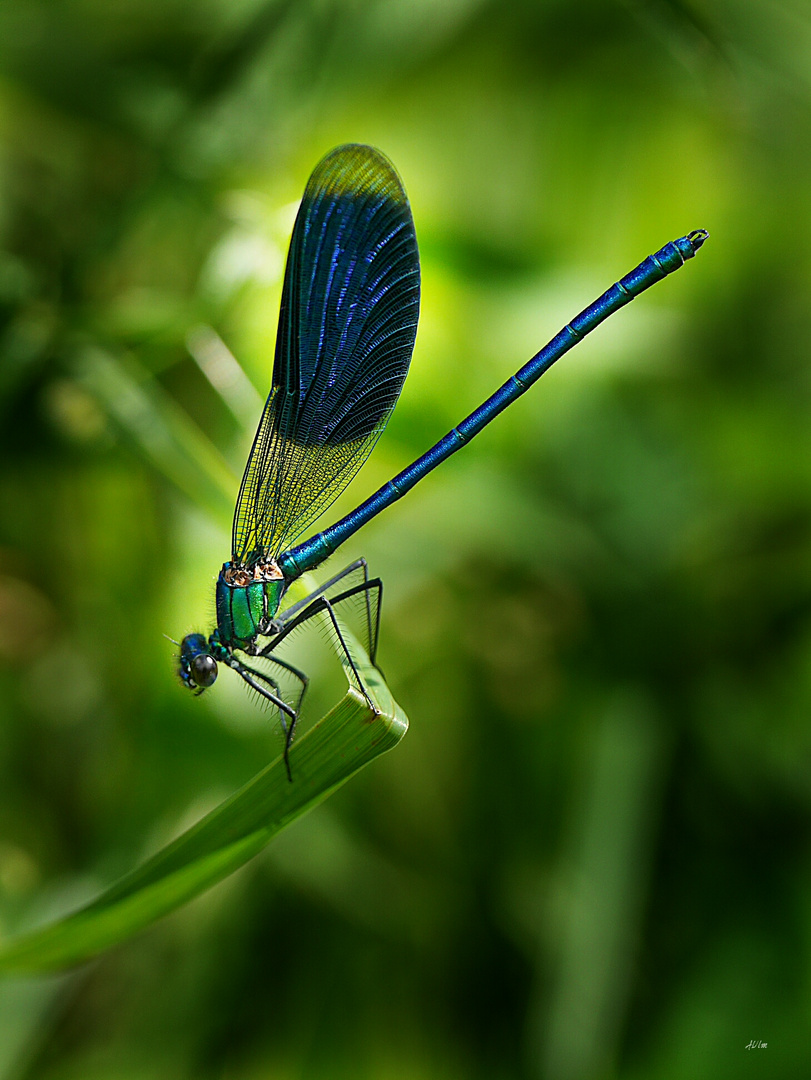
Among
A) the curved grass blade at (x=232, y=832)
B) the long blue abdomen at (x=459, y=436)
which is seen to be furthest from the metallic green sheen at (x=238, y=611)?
the curved grass blade at (x=232, y=832)

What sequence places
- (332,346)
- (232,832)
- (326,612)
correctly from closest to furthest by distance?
(232,832)
(326,612)
(332,346)

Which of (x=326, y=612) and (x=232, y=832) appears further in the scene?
(x=326, y=612)

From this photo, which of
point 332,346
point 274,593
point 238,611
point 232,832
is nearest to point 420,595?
point 274,593

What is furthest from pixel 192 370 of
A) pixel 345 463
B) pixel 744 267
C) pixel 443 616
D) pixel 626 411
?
pixel 744 267

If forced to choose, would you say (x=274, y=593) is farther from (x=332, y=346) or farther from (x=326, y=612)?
(x=332, y=346)

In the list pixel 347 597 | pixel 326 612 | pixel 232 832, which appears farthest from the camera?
pixel 347 597

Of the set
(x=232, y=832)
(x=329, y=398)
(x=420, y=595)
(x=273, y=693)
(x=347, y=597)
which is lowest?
(x=232, y=832)

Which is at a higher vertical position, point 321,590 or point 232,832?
point 321,590

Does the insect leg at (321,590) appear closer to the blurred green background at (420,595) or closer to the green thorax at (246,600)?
the green thorax at (246,600)
